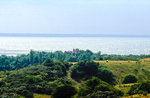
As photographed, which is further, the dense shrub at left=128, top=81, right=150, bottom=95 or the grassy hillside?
the grassy hillside

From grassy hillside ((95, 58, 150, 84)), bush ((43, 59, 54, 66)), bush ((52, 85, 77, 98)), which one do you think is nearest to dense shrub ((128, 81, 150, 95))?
bush ((52, 85, 77, 98))

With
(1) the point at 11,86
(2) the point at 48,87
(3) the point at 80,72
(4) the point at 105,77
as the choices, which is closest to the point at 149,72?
(4) the point at 105,77

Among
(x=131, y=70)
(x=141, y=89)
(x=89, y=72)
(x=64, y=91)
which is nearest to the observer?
(x=141, y=89)

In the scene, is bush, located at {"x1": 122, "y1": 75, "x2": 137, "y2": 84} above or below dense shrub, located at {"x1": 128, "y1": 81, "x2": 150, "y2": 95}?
below

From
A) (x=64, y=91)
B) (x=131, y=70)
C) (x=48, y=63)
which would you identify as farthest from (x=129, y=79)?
(x=64, y=91)

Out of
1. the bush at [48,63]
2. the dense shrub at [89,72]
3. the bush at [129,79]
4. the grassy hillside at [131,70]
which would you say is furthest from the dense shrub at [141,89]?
the bush at [48,63]

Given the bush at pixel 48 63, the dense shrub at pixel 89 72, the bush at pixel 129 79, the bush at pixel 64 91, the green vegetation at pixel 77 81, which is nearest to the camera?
the green vegetation at pixel 77 81

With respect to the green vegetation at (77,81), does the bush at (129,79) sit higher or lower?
lower

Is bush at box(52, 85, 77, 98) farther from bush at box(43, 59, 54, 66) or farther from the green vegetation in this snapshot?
bush at box(43, 59, 54, 66)

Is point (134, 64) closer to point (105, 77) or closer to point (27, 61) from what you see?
point (105, 77)

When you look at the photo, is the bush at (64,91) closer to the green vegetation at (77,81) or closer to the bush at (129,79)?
the green vegetation at (77,81)

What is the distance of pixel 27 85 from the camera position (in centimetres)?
4547

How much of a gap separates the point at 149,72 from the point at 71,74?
2954 centimetres

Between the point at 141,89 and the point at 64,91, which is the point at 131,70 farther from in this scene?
the point at 64,91
